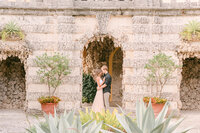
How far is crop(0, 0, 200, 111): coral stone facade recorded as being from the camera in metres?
10.7

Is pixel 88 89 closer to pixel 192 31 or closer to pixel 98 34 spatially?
pixel 98 34

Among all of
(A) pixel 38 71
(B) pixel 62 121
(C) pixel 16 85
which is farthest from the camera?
(C) pixel 16 85

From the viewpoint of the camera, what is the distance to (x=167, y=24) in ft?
36.0

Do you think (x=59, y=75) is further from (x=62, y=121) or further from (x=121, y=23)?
(x=62, y=121)

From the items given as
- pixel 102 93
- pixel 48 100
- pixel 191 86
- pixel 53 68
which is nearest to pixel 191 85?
pixel 191 86

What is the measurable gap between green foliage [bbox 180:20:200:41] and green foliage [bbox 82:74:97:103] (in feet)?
23.0

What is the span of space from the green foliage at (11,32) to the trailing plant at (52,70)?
4.01ft

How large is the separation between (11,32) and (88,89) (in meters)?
6.81

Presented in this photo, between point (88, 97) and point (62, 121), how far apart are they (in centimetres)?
1308

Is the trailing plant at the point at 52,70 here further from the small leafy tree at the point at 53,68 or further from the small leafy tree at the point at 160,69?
the small leafy tree at the point at 160,69

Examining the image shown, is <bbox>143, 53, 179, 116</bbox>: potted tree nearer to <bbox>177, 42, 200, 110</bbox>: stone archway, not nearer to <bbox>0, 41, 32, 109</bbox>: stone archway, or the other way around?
<bbox>177, 42, 200, 110</bbox>: stone archway

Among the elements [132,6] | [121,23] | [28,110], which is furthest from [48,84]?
[132,6]

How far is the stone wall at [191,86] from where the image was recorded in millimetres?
13948

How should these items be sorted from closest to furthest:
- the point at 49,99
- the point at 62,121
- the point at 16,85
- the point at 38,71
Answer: the point at 62,121 < the point at 49,99 < the point at 38,71 < the point at 16,85
